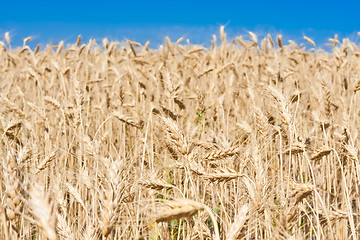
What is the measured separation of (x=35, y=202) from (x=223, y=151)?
2.60 ft

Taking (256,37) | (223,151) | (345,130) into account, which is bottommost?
(223,151)

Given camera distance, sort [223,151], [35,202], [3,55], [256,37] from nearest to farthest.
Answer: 1. [35,202]
2. [223,151]
3. [256,37]
4. [3,55]

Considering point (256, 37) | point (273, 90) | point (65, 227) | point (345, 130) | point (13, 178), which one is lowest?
point (65, 227)

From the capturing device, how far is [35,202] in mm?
749

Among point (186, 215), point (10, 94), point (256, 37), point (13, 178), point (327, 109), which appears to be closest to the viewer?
point (186, 215)

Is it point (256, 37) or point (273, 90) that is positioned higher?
point (256, 37)

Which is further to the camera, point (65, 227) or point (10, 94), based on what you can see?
point (10, 94)

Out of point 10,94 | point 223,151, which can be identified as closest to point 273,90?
point 223,151

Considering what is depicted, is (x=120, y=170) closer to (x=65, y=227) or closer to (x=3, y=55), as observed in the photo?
(x=65, y=227)

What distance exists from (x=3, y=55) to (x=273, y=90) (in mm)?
5990

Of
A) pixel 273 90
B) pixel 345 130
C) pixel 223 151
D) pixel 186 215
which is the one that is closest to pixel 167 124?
pixel 223 151

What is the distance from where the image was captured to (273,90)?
162 cm

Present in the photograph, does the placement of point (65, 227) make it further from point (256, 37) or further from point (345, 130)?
point (256, 37)

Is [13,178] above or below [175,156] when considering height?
below
